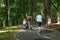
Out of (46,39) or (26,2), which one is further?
(26,2)

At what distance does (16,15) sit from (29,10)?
14.4 feet

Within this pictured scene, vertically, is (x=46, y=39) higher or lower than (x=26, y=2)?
lower

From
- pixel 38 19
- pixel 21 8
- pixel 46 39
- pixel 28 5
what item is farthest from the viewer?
pixel 28 5

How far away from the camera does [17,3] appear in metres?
56.2

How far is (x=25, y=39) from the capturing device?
49.9 ft

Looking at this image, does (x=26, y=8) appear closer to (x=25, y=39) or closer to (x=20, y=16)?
(x=20, y=16)

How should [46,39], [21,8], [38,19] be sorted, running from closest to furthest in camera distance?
1. [46,39]
2. [38,19]
3. [21,8]

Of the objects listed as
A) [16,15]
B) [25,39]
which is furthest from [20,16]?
[25,39]

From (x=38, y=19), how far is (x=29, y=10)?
3718cm

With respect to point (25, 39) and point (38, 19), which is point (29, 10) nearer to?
point (38, 19)

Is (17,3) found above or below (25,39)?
above

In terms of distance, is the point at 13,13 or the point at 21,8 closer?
the point at 21,8

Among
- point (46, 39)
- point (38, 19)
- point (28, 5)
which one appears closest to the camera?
point (46, 39)

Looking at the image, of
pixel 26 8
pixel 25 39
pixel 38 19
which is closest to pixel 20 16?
pixel 26 8
